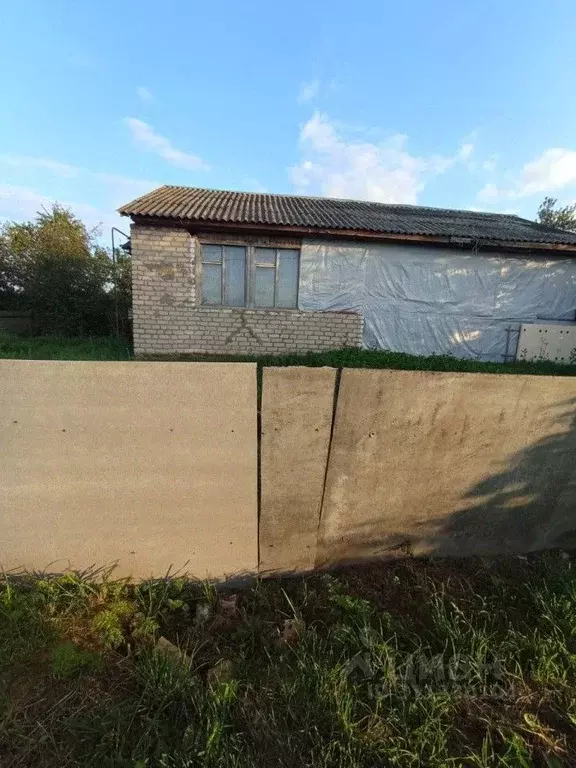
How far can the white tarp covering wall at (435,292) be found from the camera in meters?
8.60

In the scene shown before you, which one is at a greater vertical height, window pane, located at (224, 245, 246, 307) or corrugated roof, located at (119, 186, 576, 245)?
corrugated roof, located at (119, 186, 576, 245)

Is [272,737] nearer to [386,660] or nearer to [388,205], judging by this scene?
[386,660]

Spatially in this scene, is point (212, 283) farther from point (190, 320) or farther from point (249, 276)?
point (190, 320)

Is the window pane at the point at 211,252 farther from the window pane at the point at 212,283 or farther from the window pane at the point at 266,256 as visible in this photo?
the window pane at the point at 266,256

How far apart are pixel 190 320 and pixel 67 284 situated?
26.7 ft

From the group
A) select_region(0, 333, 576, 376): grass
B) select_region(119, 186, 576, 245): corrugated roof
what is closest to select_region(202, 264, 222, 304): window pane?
select_region(119, 186, 576, 245): corrugated roof

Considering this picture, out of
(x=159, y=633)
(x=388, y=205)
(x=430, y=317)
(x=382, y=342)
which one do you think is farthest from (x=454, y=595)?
(x=388, y=205)

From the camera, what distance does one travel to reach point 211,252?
8352 millimetres

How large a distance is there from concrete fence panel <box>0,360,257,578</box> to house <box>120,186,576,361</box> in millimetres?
6777

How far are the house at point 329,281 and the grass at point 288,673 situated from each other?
22.8 ft

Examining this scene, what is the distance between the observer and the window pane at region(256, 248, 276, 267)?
845cm

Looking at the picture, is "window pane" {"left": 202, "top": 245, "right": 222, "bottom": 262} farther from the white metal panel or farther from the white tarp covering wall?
the white metal panel

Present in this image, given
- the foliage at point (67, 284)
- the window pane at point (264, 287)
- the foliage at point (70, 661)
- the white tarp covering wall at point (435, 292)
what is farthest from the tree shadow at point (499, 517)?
the foliage at point (67, 284)

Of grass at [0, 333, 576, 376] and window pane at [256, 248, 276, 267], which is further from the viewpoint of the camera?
window pane at [256, 248, 276, 267]
